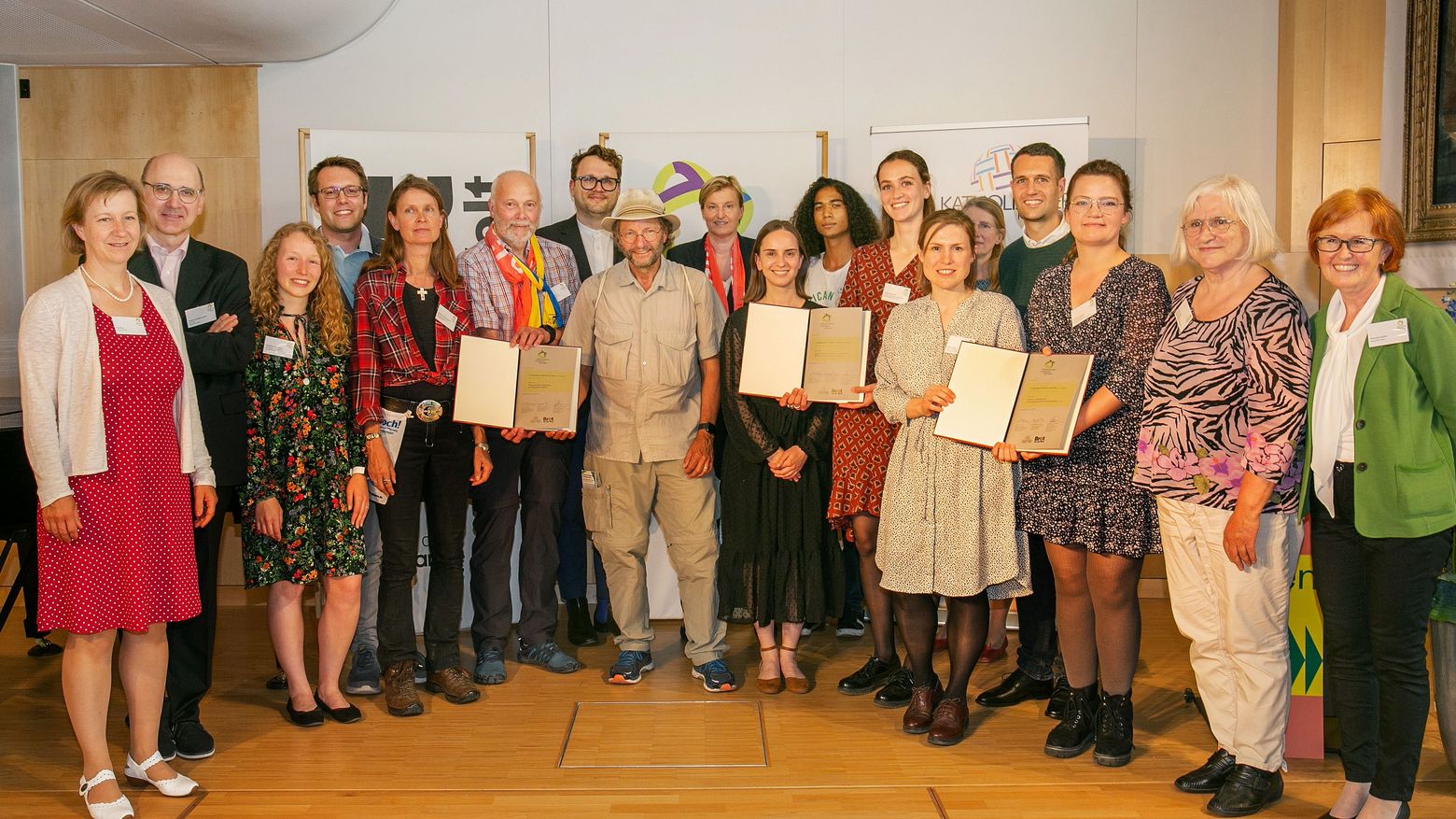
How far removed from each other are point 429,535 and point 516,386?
2.12ft

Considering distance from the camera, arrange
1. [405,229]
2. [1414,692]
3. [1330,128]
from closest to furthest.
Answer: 1. [1414,692]
2. [405,229]
3. [1330,128]

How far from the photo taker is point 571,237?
5098mm

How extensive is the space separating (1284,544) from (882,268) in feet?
5.49

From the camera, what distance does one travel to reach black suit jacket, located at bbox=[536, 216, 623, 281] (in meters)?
5.02

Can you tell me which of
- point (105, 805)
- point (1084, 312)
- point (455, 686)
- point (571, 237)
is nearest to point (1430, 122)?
point (1084, 312)

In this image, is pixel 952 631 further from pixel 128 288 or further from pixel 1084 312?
pixel 128 288

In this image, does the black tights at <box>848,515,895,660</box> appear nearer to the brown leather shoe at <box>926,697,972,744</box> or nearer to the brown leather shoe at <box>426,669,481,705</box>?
the brown leather shoe at <box>926,697,972,744</box>

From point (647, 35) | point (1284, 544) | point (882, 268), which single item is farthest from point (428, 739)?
point (647, 35)

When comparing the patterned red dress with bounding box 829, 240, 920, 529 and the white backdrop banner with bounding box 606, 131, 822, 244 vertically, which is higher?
the white backdrop banner with bounding box 606, 131, 822, 244

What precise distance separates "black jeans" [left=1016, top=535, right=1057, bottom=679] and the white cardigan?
310 cm

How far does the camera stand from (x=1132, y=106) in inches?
227

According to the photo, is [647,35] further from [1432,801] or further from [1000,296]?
[1432,801]

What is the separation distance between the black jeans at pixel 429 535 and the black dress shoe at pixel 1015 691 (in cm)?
203

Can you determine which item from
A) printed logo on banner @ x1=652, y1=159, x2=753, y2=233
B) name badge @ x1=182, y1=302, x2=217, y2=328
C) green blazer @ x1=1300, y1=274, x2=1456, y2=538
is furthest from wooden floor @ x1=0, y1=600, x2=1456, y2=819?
printed logo on banner @ x1=652, y1=159, x2=753, y2=233
